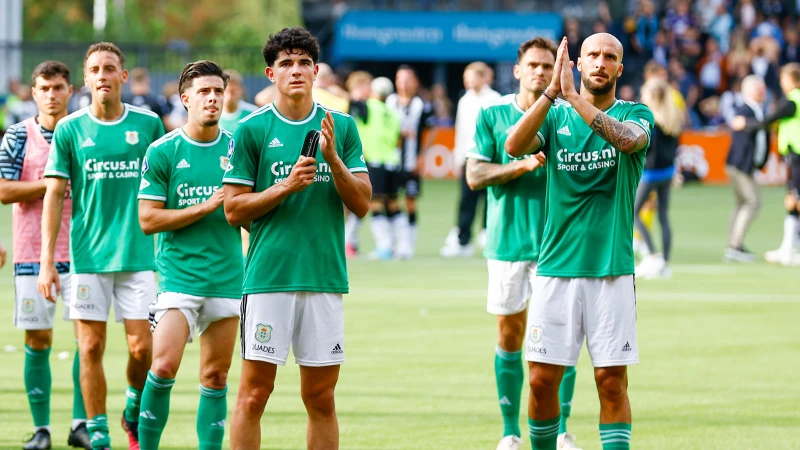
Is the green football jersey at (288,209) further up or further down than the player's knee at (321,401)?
further up

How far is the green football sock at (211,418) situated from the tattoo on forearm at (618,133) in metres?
2.48

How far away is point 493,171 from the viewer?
27.1ft

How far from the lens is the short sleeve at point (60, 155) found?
26.3 feet

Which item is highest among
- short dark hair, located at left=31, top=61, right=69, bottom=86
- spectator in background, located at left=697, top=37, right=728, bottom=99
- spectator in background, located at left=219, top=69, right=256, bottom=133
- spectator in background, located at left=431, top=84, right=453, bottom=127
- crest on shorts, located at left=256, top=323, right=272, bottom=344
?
spectator in background, located at left=697, top=37, right=728, bottom=99

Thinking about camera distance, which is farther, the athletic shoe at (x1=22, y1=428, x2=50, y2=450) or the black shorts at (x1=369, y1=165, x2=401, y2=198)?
the black shorts at (x1=369, y1=165, x2=401, y2=198)

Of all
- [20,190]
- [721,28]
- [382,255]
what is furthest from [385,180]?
[721,28]

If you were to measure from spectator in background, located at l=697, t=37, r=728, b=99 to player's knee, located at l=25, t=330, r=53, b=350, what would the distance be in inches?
1166

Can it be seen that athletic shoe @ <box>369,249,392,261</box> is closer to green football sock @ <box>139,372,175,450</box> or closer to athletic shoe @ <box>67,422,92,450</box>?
athletic shoe @ <box>67,422,92,450</box>

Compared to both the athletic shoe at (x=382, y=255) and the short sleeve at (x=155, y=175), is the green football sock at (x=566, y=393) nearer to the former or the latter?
the short sleeve at (x=155, y=175)

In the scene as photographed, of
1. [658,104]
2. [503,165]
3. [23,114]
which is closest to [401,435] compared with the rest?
[503,165]

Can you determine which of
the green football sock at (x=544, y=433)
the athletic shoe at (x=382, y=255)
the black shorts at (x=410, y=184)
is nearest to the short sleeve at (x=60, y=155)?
the green football sock at (x=544, y=433)

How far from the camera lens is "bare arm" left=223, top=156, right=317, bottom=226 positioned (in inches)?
244

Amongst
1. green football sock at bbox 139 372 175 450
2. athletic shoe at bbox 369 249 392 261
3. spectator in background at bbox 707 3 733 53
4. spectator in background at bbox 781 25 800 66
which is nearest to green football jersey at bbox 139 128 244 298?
green football sock at bbox 139 372 175 450

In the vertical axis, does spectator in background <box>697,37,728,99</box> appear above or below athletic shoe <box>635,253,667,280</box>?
above
